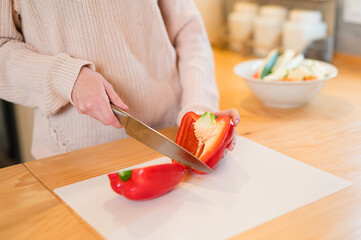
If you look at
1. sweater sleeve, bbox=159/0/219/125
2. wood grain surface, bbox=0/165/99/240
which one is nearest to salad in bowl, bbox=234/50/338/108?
sweater sleeve, bbox=159/0/219/125

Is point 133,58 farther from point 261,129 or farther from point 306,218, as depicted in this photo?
point 306,218

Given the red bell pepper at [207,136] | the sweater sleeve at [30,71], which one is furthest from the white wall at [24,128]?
the red bell pepper at [207,136]

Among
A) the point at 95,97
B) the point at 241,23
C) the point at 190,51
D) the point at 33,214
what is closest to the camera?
the point at 33,214

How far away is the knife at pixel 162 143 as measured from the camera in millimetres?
743

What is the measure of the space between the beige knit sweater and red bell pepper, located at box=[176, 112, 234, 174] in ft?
0.44

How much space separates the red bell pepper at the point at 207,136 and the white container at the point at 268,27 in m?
1.06

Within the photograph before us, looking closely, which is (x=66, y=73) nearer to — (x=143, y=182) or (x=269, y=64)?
(x=143, y=182)

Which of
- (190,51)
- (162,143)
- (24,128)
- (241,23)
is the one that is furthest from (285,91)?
(24,128)

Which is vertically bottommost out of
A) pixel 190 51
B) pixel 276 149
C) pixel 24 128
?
pixel 24 128

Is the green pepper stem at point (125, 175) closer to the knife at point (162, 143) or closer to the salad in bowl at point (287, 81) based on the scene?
the knife at point (162, 143)

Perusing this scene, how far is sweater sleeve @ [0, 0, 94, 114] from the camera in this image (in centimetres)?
86

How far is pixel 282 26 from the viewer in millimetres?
1771

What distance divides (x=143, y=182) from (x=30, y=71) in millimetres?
397

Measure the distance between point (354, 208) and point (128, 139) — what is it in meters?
0.51
